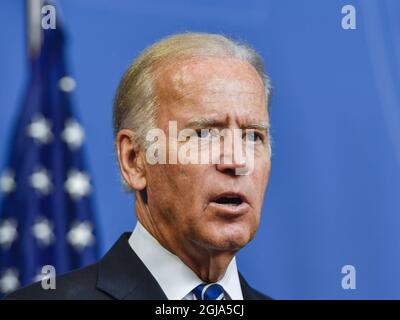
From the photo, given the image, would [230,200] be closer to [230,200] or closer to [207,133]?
[230,200]

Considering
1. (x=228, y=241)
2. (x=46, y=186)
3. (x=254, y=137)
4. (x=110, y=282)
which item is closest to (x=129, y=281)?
(x=110, y=282)

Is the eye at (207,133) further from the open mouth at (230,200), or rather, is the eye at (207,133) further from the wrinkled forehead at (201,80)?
the open mouth at (230,200)

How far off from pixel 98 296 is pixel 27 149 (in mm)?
589

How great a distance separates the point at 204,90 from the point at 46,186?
0.67m

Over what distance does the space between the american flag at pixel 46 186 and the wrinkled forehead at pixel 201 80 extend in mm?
411

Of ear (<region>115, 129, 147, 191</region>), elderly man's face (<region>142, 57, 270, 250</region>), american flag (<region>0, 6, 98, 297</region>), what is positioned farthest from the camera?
american flag (<region>0, 6, 98, 297</region>)

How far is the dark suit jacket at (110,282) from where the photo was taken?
7.98ft

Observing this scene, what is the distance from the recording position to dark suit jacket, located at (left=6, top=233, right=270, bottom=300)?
2.43m

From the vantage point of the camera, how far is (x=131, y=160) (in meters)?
2.51

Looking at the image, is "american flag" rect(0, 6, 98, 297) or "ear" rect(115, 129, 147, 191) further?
"american flag" rect(0, 6, 98, 297)

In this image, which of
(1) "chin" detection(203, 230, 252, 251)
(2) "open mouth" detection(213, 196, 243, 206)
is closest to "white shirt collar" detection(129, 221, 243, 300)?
(1) "chin" detection(203, 230, 252, 251)

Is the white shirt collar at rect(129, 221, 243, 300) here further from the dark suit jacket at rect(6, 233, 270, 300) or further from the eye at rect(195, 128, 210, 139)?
the eye at rect(195, 128, 210, 139)

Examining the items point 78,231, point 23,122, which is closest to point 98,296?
point 78,231

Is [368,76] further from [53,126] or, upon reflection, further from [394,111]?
[53,126]
